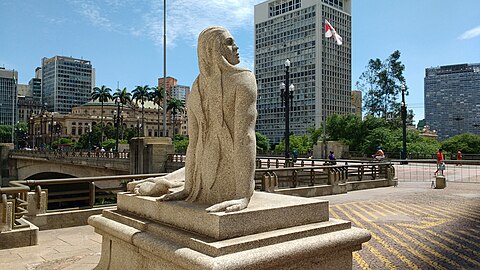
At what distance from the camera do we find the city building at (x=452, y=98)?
422ft

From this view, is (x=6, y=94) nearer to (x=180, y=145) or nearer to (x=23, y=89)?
(x=23, y=89)

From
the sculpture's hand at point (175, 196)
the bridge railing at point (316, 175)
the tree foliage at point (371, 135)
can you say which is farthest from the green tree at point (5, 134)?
the sculpture's hand at point (175, 196)

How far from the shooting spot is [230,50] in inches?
191

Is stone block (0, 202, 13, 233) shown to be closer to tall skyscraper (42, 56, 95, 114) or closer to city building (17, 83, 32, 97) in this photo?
tall skyscraper (42, 56, 95, 114)

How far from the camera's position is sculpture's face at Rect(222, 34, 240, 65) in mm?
4816

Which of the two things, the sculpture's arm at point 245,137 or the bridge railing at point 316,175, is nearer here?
the sculpture's arm at point 245,137

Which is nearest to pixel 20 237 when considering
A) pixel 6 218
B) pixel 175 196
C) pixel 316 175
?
pixel 6 218

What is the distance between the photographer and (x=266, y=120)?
123625 millimetres

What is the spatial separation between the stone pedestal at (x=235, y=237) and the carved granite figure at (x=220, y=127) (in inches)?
13.1

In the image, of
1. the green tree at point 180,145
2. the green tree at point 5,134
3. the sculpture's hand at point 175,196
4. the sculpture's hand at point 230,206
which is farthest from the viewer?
the green tree at point 5,134

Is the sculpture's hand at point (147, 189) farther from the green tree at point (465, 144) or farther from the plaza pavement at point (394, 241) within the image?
the green tree at point (465, 144)

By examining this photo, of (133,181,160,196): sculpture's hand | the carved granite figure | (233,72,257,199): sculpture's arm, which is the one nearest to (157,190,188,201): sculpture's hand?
the carved granite figure

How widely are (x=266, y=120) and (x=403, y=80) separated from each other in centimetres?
6550

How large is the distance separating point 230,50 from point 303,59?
10688 centimetres
